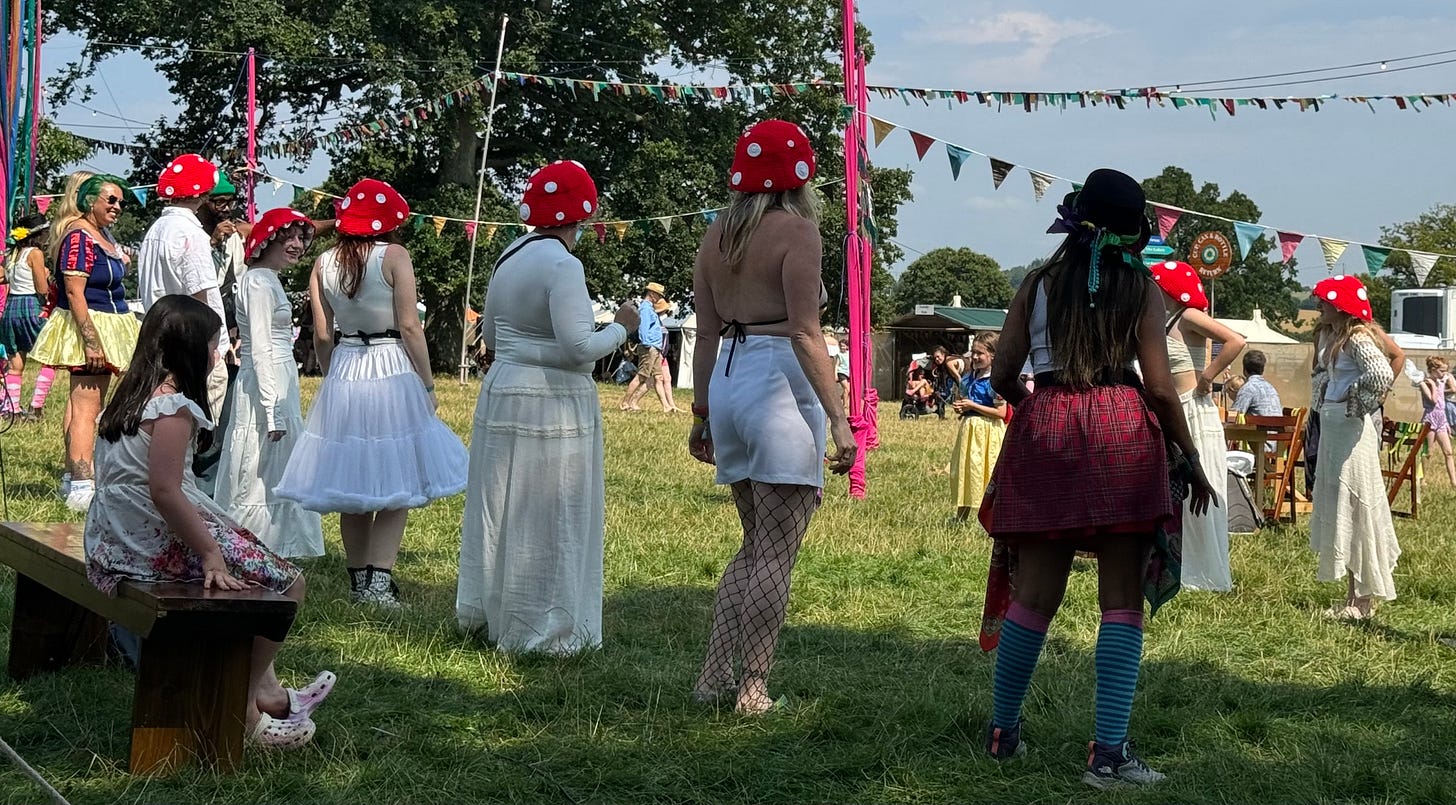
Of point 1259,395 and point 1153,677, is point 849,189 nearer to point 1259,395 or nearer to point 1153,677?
point 1259,395

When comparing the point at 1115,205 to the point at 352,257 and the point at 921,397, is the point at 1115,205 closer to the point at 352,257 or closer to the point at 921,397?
the point at 352,257

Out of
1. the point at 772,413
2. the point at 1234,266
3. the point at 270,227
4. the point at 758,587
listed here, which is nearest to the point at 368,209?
the point at 270,227

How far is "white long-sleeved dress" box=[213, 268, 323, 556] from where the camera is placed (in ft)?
22.2

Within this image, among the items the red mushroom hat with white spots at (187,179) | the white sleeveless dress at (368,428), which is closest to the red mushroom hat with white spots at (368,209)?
the white sleeveless dress at (368,428)

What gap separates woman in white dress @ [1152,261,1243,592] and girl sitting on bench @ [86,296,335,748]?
5.02m

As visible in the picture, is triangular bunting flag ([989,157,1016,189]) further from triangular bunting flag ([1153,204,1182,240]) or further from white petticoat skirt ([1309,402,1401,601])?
white petticoat skirt ([1309,402,1401,601])

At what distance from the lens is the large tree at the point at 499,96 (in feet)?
101

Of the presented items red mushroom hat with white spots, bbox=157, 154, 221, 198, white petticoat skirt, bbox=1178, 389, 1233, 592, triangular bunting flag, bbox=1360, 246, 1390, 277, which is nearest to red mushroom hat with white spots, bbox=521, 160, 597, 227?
red mushroom hat with white spots, bbox=157, 154, 221, 198

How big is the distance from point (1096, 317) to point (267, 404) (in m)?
4.29

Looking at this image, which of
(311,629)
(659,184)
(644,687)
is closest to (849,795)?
(644,687)

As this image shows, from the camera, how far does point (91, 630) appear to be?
489 centimetres

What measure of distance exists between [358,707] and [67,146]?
26353mm

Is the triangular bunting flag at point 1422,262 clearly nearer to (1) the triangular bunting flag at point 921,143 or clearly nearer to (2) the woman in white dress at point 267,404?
(1) the triangular bunting flag at point 921,143

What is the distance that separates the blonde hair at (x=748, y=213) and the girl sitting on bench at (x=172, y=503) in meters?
1.57
